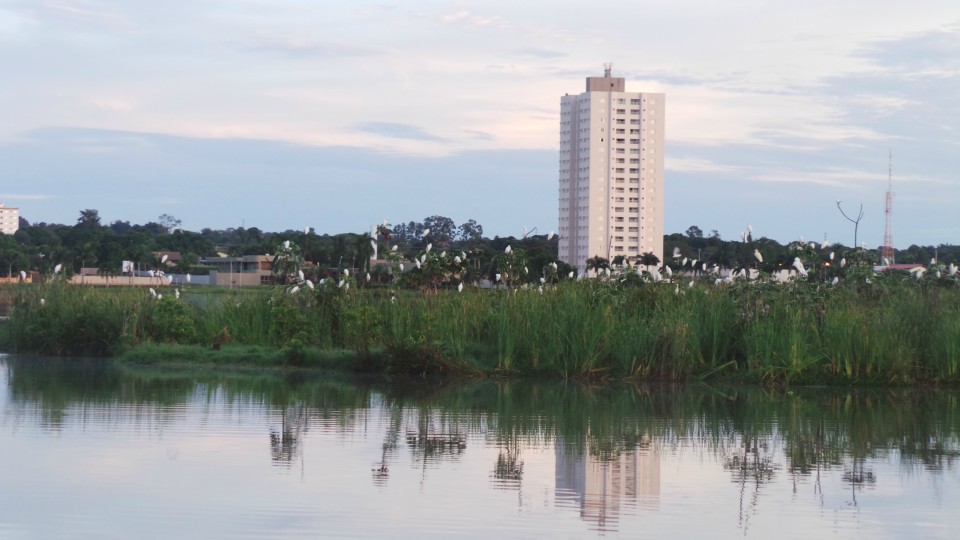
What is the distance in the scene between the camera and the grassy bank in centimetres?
1742

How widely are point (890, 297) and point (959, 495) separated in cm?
1061

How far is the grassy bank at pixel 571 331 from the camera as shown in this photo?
1742 centimetres

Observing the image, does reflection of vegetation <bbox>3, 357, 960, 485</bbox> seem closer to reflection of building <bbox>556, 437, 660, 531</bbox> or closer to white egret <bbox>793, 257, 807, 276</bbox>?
reflection of building <bbox>556, 437, 660, 531</bbox>

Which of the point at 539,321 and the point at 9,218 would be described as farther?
the point at 9,218

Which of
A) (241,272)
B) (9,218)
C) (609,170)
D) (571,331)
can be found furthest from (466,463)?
(9,218)

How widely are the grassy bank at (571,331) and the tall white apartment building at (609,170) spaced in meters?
83.9

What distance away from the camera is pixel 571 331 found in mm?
17828

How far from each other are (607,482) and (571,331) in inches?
331

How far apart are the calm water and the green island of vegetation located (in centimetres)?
155

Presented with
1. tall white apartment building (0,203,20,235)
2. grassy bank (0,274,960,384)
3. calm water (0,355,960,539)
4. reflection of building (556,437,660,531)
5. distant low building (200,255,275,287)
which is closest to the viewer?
calm water (0,355,960,539)

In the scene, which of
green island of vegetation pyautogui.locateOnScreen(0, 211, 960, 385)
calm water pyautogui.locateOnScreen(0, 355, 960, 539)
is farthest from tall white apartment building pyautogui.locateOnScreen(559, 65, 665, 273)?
calm water pyautogui.locateOnScreen(0, 355, 960, 539)

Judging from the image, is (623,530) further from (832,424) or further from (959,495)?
(832,424)

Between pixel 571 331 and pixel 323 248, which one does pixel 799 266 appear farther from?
pixel 323 248

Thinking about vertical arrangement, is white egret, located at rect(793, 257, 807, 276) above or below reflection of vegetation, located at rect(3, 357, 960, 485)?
above
